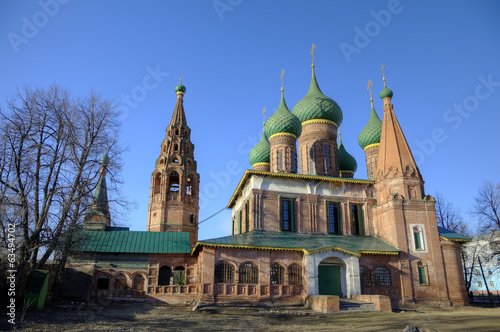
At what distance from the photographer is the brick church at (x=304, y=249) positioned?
1809 centimetres

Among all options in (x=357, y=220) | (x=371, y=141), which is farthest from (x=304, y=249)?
(x=371, y=141)

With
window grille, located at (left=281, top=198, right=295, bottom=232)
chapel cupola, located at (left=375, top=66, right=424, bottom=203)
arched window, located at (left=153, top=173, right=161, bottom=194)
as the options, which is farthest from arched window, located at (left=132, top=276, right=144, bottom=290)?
chapel cupola, located at (left=375, top=66, right=424, bottom=203)

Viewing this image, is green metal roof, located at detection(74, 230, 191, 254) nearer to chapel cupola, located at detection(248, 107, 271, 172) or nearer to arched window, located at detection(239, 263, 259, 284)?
arched window, located at detection(239, 263, 259, 284)

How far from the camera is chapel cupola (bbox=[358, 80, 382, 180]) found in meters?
28.4

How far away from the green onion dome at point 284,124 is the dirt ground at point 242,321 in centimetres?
1273

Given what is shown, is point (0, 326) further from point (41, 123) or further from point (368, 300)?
point (368, 300)

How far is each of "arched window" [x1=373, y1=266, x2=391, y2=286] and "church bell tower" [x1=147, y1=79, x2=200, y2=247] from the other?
12765 millimetres

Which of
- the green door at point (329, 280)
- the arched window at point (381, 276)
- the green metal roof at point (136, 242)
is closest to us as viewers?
the green door at point (329, 280)

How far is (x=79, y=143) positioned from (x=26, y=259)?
16.5 feet

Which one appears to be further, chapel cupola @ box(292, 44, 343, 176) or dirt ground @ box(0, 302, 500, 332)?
chapel cupola @ box(292, 44, 343, 176)

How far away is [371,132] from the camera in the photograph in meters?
28.9

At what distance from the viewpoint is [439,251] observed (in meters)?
19.7

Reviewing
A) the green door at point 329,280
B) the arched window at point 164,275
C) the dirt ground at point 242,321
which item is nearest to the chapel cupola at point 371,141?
the green door at point 329,280

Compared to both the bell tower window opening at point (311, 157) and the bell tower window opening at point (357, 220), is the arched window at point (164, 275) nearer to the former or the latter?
the bell tower window opening at point (357, 220)
